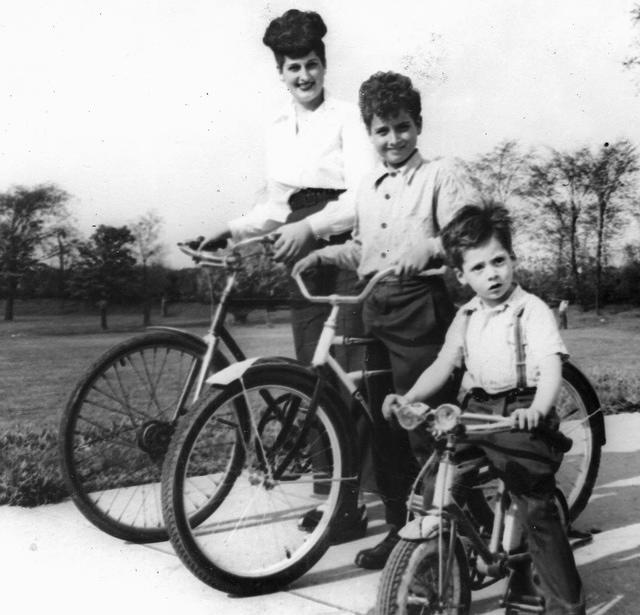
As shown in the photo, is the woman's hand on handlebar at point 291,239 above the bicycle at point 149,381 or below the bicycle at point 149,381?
above

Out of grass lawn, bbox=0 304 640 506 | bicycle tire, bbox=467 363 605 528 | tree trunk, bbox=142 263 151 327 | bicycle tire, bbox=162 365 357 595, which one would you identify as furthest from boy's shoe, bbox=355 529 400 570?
tree trunk, bbox=142 263 151 327

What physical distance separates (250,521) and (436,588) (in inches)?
52.7

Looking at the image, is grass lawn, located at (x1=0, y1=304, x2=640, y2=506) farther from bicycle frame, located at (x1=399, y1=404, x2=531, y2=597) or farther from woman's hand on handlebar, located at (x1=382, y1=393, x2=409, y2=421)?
bicycle frame, located at (x1=399, y1=404, x2=531, y2=597)

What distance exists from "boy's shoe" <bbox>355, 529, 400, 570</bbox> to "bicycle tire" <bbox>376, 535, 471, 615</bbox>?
0.68 meters

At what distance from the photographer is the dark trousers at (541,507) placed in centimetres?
219

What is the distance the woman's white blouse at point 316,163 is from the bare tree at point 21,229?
1.55 meters

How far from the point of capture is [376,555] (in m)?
2.85

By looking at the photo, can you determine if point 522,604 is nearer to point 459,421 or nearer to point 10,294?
point 459,421

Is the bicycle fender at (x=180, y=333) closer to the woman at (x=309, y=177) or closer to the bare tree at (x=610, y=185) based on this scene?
the woman at (x=309, y=177)

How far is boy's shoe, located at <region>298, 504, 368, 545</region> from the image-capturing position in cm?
309

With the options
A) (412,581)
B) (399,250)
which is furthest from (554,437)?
(399,250)

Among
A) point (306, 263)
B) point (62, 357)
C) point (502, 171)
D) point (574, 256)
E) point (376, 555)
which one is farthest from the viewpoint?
point (62, 357)

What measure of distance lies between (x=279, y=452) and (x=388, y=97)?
120 centimetres

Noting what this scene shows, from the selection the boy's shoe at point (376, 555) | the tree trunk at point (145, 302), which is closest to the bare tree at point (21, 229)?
the tree trunk at point (145, 302)
